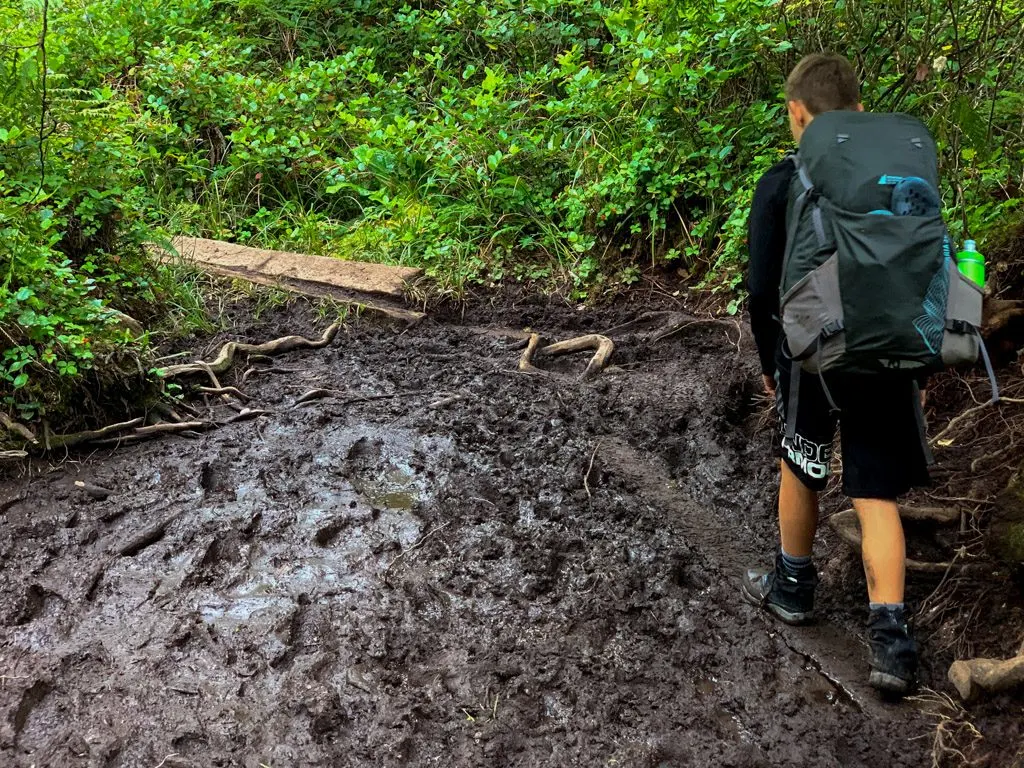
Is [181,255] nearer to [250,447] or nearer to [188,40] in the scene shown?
[250,447]

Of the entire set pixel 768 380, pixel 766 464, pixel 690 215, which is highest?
pixel 768 380

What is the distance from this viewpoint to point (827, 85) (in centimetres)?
263

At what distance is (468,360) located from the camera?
5395 millimetres

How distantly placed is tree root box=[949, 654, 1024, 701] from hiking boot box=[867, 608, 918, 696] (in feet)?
0.43

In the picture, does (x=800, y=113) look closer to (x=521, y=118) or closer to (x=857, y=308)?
(x=857, y=308)

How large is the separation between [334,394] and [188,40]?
6.52 metres

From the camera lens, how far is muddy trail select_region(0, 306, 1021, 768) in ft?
8.48

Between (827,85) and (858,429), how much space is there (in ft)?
3.70

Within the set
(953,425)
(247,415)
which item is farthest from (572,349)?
(953,425)

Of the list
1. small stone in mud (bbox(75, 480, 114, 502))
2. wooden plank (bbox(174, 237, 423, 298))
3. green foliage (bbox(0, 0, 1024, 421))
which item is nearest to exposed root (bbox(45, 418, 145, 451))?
green foliage (bbox(0, 0, 1024, 421))

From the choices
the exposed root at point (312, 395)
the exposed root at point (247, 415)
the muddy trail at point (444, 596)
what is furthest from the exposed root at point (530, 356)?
the exposed root at point (247, 415)

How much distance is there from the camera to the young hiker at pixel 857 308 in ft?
7.47

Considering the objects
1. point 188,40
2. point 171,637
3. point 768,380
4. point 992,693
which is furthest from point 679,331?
point 188,40

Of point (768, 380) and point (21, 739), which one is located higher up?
point (768, 380)
